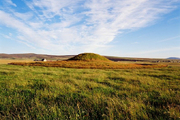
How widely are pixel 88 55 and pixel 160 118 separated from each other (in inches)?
1720

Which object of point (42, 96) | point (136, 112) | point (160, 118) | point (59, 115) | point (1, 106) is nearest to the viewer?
point (160, 118)

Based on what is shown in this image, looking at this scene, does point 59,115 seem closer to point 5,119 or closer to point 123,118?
point 5,119

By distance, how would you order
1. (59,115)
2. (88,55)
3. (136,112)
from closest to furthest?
(59,115), (136,112), (88,55)

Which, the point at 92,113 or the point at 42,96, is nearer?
the point at 92,113

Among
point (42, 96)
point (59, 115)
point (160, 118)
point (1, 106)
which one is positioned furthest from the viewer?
point (42, 96)

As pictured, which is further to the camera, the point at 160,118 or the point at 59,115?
the point at 59,115

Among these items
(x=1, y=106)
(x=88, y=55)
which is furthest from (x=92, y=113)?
(x=88, y=55)

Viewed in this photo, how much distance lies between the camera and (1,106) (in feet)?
12.3

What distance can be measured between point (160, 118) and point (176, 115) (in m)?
0.49

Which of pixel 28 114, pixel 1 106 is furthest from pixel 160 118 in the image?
pixel 1 106

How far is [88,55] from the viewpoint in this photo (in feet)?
152

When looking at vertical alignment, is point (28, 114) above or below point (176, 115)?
below

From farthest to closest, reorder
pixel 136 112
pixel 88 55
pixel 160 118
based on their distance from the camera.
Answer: pixel 88 55
pixel 136 112
pixel 160 118

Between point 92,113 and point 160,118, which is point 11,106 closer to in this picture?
point 92,113
